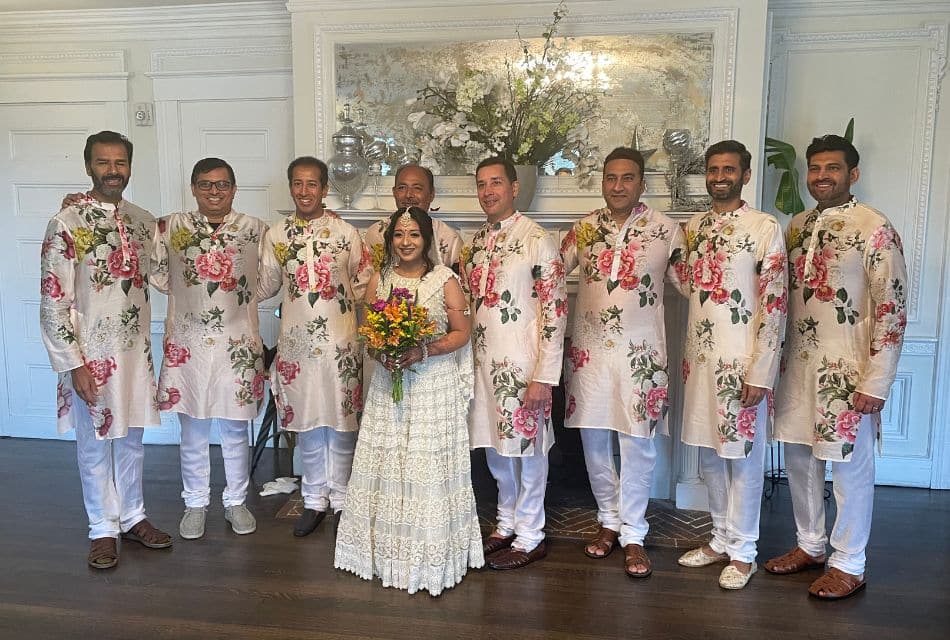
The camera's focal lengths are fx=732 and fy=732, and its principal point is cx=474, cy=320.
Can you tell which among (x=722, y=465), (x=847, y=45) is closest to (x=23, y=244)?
(x=722, y=465)

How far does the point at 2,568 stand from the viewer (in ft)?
9.75

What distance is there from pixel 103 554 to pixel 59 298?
41.4 inches

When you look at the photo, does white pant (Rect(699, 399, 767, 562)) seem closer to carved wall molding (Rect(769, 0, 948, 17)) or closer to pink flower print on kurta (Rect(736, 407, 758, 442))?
pink flower print on kurta (Rect(736, 407, 758, 442))

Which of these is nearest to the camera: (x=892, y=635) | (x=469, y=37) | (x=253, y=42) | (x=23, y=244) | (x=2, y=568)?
(x=892, y=635)

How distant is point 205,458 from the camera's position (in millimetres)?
3289

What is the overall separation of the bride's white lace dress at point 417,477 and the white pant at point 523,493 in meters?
0.26

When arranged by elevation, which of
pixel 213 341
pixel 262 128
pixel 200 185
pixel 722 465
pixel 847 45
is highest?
pixel 847 45

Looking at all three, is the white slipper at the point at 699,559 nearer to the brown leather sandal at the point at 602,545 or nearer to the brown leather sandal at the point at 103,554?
the brown leather sandal at the point at 602,545

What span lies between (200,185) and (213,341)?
659 mm

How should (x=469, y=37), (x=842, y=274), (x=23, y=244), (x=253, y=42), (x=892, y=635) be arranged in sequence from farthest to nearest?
(x=23, y=244)
(x=253, y=42)
(x=469, y=37)
(x=842, y=274)
(x=892, y=635)

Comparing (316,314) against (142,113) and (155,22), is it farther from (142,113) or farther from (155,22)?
(155,22)

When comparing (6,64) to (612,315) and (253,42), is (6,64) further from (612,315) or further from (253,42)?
(612,315)

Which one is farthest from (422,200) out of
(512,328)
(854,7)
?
(854,7)

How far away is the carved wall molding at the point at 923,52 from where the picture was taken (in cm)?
376
